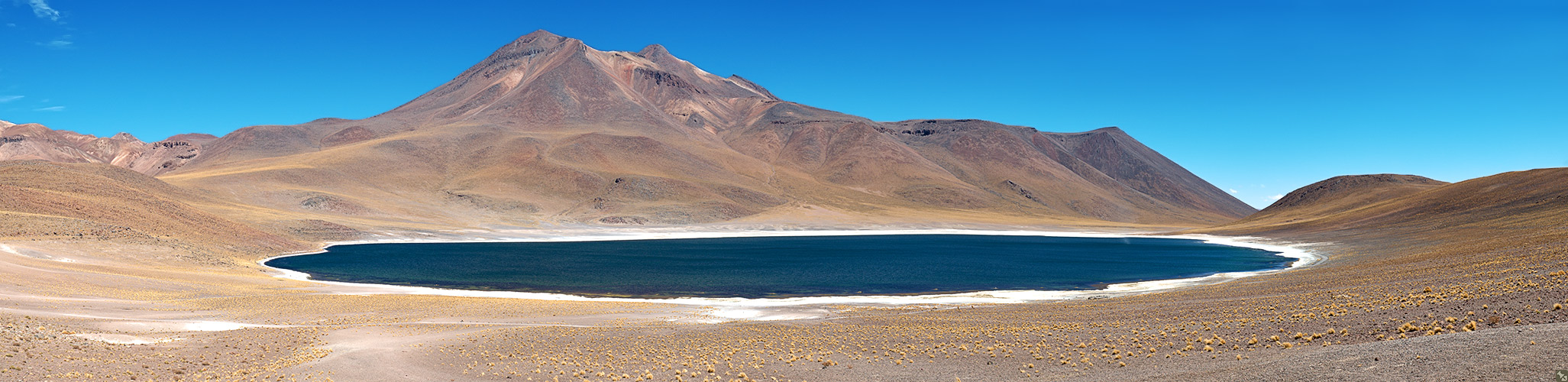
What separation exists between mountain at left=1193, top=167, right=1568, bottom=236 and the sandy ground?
1334 inches

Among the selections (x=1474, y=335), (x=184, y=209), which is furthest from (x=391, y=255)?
(x=1474, y=335)

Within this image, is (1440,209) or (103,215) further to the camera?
(1440,209)

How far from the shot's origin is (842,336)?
1112 inches

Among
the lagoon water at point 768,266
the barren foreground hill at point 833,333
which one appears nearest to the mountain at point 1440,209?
the lagoon water at point 768,266

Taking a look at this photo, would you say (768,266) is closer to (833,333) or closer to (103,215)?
(833,333)

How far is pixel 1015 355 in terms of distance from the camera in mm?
23406

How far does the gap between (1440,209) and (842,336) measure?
10032 cm

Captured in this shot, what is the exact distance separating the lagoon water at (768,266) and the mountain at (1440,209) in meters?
15.3

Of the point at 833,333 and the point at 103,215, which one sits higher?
the point at 103,215

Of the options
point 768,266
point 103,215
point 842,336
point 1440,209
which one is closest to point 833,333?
point 842,336

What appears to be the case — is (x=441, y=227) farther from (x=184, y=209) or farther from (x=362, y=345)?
(x=362, y=345)

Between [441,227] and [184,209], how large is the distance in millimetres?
52754

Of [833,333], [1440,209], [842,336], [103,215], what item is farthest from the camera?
[1440,209]

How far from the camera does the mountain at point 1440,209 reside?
2864 inches
